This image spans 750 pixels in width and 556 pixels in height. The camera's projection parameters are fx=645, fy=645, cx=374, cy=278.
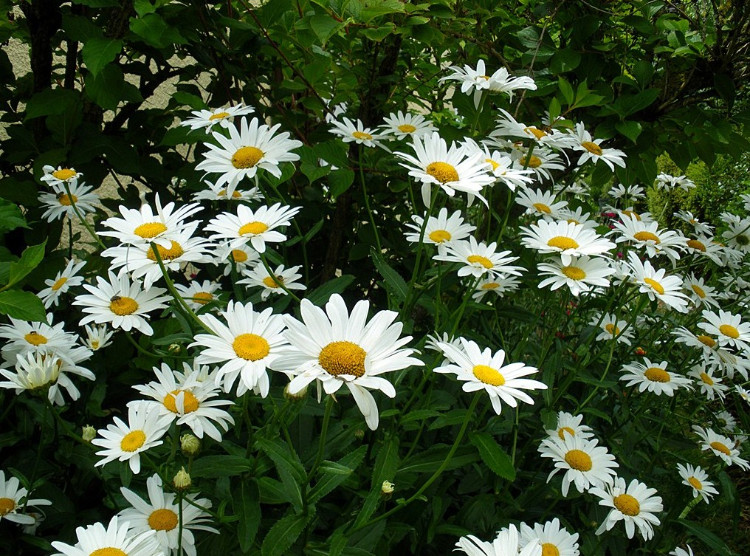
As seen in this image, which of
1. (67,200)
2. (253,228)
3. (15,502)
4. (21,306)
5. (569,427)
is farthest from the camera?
(67,200)

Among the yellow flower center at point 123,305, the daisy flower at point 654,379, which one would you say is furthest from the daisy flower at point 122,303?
the daisy flower at point 654,379

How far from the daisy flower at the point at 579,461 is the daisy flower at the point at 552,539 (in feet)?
0.35

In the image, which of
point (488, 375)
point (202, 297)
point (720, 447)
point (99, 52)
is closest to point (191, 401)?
point (202, 297)

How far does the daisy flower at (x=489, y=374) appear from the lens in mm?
1067

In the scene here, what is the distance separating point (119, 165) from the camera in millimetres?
2102

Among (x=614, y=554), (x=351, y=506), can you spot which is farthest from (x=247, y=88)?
(x=614, y=554)

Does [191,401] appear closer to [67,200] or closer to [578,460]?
[578,460]

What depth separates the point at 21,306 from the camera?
1087mm

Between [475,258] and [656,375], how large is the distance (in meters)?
0.79

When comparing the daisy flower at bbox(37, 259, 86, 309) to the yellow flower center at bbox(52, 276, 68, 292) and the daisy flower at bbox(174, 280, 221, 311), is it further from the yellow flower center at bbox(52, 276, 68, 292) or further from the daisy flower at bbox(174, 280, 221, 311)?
the daisy flower at bbox(174, 280, 221, 311)

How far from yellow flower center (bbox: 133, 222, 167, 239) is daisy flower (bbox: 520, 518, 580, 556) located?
3.09 ft

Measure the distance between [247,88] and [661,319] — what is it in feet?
5.12

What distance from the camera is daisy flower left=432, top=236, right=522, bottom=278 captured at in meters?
1.39

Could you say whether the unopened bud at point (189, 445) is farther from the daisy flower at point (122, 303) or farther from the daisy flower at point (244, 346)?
the daisy flower at point (122, 303)
